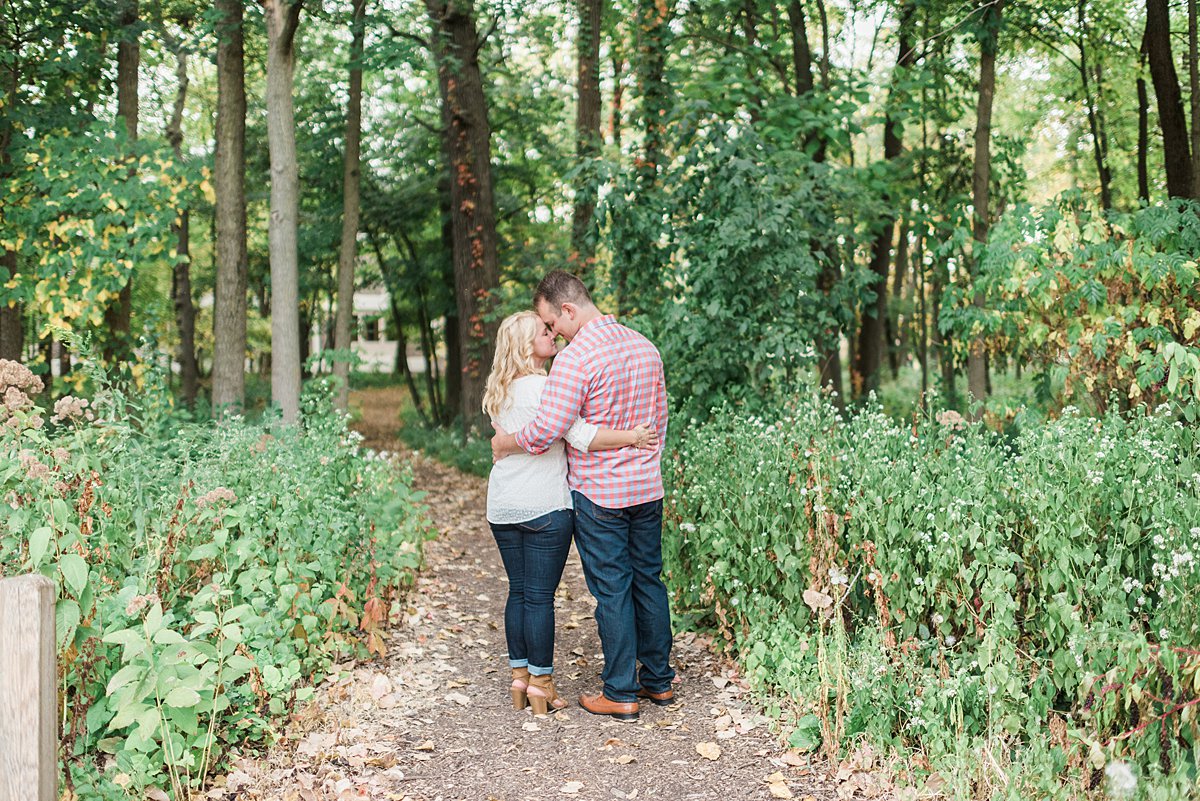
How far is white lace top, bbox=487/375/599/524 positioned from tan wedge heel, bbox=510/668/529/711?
842 mm

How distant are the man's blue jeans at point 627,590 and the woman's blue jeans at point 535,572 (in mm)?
121

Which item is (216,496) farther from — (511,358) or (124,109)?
(124,109)

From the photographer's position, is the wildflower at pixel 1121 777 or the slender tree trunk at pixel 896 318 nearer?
the wildflower at pixel 1121 777

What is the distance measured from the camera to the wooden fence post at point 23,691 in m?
2.61

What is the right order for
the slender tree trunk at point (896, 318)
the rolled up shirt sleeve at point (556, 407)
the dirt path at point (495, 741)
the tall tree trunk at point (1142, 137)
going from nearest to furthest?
the dirt path at point (495, 741) < the rolled up shirt sleeve at point (556, 407) < the tall tree trunk at point (1142, 137) < the slender tree trunk at point (896, 318)

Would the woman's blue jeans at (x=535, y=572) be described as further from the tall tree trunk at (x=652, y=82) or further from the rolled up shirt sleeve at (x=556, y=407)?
the tall tree trunk at (x=652, y=82)

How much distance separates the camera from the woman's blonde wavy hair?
4.63m

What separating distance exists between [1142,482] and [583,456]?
7.84ft

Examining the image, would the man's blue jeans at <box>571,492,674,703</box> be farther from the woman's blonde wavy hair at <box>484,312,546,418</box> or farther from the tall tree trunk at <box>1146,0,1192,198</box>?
the tall tree trunk at <box>1146,0,1192,198</box>

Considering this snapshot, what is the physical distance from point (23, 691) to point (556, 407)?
2362mm

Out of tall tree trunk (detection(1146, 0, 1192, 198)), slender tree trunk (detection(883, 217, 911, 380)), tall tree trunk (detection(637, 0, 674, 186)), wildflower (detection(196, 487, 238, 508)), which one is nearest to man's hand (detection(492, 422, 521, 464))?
wildflower (detection(196, 487, 238, 508))

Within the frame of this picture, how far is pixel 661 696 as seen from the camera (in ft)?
16.2

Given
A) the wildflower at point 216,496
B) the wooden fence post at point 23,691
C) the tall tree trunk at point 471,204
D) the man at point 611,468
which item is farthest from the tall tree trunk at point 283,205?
the wooden fence post at point 23,691

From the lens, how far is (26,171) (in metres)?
9.62
